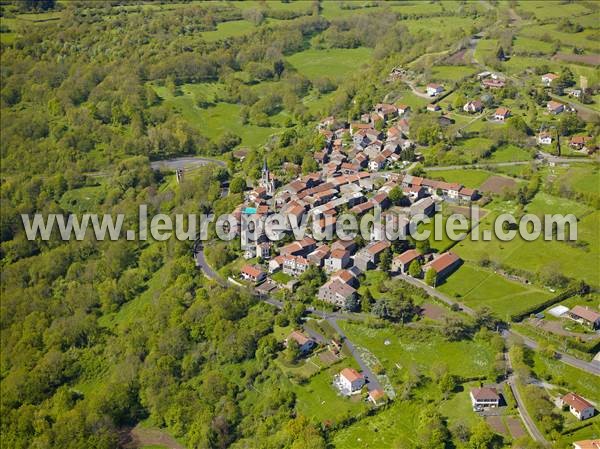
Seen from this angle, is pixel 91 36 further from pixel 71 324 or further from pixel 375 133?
pixel 71 324

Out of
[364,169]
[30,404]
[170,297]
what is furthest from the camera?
[364,169]

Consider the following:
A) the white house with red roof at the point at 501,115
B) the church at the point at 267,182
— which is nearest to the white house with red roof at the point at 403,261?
the church at the point at 267,182

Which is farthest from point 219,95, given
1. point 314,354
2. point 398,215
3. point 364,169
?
point 314,354

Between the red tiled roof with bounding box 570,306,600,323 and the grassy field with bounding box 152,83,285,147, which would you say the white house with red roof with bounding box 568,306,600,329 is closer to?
the red tiled roof with bounding box 570,306,600,323

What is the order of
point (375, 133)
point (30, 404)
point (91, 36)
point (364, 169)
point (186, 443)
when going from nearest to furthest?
point (186, 443) < point (30, 404) < point (364, 169) < point (375, 133) < point (91, 36)

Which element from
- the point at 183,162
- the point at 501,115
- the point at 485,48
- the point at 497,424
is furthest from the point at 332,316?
the point at 485,48

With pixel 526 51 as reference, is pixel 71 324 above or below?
below

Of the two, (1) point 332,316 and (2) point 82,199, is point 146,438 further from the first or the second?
(2) point 82,199
